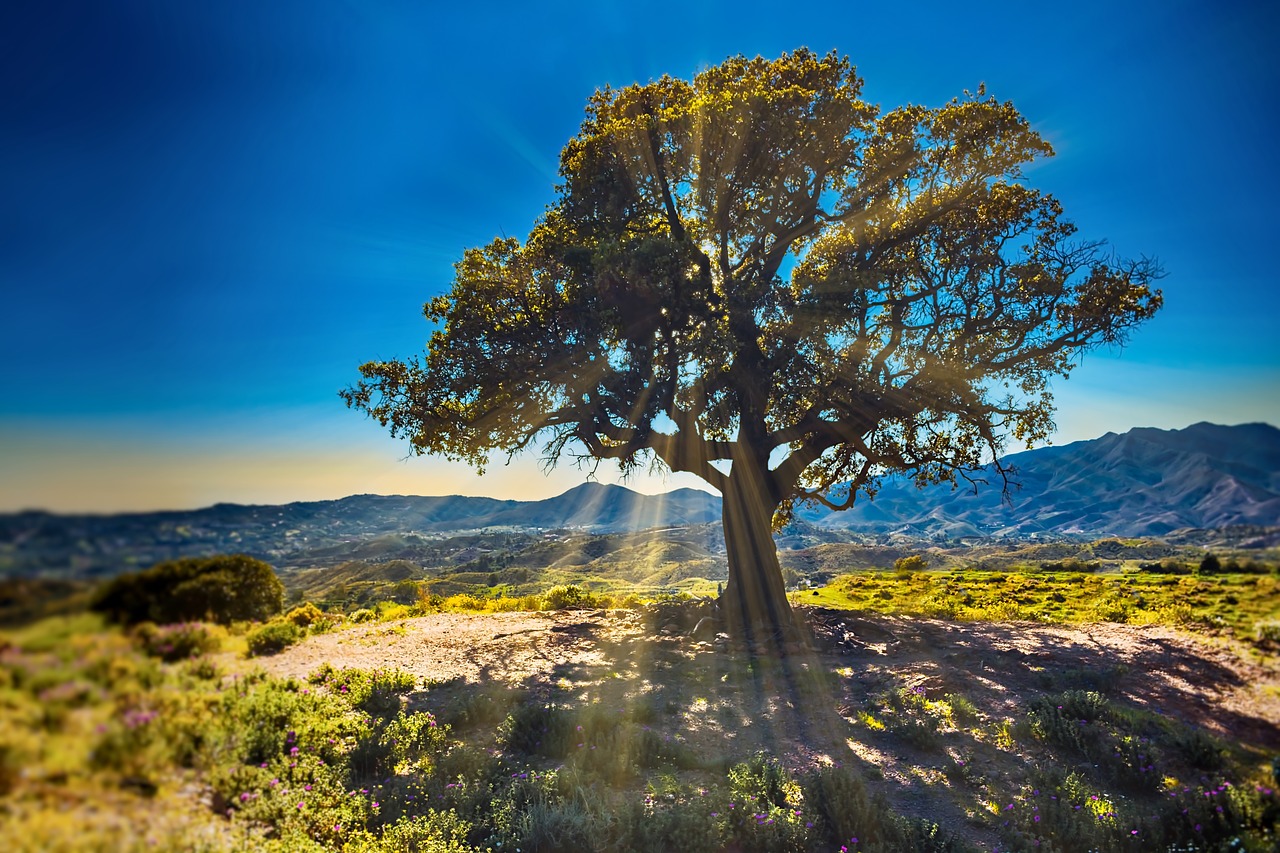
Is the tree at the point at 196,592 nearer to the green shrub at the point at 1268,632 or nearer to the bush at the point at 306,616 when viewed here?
the green shrub at the point at 1268,632

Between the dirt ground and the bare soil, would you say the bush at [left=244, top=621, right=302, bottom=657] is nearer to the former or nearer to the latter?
the dirt ground

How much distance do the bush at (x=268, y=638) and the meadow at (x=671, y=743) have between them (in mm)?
37

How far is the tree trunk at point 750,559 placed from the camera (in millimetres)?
18500

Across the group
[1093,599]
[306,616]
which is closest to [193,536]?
[306,616]

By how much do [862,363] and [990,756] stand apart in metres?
10.6

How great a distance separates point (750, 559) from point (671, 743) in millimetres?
11092

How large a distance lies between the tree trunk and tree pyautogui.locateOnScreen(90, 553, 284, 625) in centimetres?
1663

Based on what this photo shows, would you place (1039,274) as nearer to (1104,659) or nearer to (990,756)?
(1104,659)

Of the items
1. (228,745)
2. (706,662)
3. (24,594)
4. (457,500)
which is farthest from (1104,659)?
(24,594)

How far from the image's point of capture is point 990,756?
788 cm

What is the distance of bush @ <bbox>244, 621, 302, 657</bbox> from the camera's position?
10.3 ft

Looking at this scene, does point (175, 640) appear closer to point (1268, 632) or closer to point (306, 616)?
point (1268, 632)

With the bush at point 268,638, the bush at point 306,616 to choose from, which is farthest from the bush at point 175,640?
the bush at point 306,616

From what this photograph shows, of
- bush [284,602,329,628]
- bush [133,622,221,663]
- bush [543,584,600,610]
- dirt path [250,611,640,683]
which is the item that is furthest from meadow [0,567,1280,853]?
bush [543,584,600,610]
